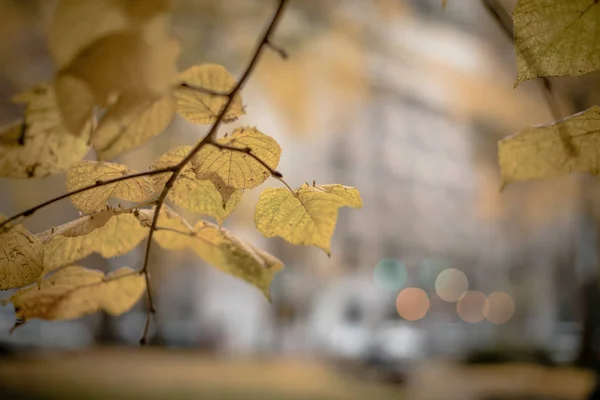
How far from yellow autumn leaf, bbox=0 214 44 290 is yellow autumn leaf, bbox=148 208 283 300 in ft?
0.20

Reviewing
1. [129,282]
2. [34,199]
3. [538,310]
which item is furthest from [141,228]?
[538,310]

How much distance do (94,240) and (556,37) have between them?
239mm

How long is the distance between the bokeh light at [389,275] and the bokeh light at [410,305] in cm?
37

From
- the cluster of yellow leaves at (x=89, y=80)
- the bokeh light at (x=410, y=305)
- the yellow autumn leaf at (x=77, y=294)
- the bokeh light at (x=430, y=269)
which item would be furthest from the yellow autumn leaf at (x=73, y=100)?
the bokeh light at (x=430, y=269)

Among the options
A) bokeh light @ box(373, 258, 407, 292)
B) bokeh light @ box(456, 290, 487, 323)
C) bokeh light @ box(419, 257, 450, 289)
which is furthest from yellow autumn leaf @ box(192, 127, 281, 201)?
bokeh light @ box(419, 257, 450, 289)

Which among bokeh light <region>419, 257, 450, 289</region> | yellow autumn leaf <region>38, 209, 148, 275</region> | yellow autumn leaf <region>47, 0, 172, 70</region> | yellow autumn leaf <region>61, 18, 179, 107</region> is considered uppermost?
bokeh light <region>419, 257, 450, 289</region>

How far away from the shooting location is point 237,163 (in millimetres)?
224

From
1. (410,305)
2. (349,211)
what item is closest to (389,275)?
(410,305)

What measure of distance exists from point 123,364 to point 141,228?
2260 mm

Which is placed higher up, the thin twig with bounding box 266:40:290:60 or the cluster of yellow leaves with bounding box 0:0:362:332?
the thin twig with bounding box 266:40:290:60

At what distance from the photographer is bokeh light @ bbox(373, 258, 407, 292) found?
6588 mm

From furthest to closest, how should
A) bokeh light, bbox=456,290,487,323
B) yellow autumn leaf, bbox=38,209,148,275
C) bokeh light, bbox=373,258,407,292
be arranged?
1. bokeh light, bbox=456,290,487,323
2. bokeh light, bbox=373,258,407,292
3. yellow autumn leaf, bbox=38,209,148,275

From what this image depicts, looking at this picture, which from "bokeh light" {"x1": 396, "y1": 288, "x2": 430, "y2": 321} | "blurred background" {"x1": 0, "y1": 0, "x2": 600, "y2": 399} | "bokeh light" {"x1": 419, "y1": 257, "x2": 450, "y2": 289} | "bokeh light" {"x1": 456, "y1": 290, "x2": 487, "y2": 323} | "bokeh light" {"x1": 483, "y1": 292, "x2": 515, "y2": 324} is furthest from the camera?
"bokeh light" {"x1": 419, "y1": 257, "x2": 450, "y2": 289}

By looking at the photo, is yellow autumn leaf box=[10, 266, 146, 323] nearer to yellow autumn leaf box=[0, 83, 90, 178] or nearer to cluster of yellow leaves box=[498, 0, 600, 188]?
yellow autumn leaf box=[0, 83, 90, 178]
